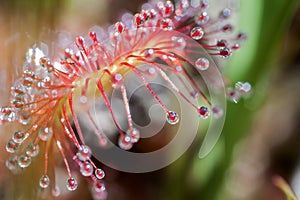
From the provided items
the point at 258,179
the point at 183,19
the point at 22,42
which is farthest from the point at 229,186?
the point at 22,42

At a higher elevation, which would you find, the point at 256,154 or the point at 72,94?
the point at 72,94

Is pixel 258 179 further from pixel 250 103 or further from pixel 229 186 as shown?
pixel 250 103

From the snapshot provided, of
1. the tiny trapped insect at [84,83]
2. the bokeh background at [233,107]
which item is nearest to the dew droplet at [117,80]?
the tiny trapped insect at [84,83]

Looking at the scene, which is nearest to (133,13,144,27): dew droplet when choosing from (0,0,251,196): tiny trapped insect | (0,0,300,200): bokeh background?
(0,0,251,196): tiny trapped insect

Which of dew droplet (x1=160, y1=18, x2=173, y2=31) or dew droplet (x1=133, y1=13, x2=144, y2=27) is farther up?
dew droplet (x1=133, y1=13, x2=144, y2=27)

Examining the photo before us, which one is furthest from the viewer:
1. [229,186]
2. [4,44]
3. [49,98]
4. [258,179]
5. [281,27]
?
[258,179]

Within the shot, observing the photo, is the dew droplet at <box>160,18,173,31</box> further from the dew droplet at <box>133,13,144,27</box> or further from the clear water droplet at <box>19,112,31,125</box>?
the clear water droplet at <box>19,112,31,125</box>
